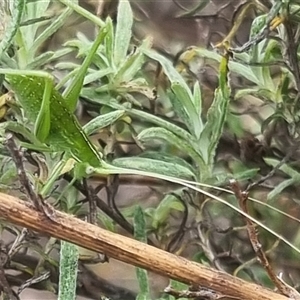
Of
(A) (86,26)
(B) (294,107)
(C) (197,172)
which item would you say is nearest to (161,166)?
(C) (197,172)

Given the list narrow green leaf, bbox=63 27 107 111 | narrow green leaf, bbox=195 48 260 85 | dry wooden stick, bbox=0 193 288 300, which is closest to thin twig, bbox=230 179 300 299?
dry wooden stick, bbox=0 193 288 300

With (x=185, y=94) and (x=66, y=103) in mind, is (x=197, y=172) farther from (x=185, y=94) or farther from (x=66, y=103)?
(x=66, y=103)

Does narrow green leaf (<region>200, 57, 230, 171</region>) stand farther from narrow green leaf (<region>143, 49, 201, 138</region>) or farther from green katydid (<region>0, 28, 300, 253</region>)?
green katydid (<region>0, 28, 300, 253</region>)

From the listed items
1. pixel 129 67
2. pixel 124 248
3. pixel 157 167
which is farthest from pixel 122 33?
pixel 124 248

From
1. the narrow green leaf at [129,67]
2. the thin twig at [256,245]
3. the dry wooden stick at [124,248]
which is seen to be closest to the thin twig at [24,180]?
the dry wooden stick at [124,248]

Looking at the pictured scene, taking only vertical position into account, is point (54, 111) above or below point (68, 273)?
above

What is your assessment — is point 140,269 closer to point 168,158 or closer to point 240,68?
point 168,158

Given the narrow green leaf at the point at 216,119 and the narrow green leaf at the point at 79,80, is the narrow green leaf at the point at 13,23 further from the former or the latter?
the narrow green leaf at the point at 216,119
